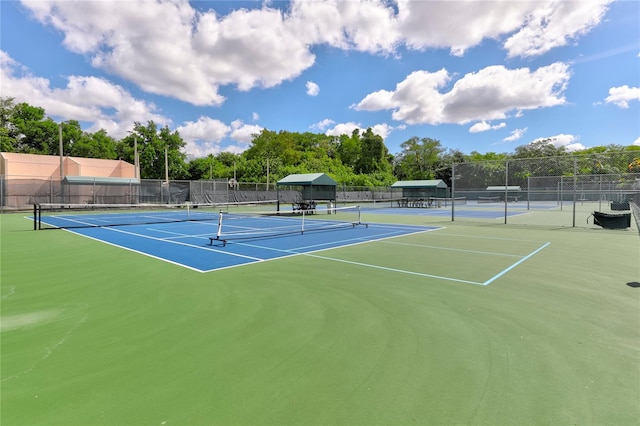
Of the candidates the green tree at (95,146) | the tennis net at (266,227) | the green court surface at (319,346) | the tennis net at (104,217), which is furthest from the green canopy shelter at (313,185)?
the green tree at (95,146)

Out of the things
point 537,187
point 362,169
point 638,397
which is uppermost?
point 362,169

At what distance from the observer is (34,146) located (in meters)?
53.6

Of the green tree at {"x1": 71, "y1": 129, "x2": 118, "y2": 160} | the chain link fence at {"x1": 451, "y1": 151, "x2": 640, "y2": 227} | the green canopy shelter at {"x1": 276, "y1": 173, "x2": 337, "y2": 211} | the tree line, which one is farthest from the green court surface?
the green tree at {"x1": 71, "y1": 129, "x2": 118, "y2": 160}

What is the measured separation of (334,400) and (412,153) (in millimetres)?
81869

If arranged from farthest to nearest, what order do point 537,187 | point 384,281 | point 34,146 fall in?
point 34,146 → point 537,187 → point 384,281

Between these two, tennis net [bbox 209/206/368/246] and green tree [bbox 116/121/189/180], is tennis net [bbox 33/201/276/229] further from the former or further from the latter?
green tree [bbox 116/121/189/180]

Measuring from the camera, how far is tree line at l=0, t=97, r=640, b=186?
52.9 m

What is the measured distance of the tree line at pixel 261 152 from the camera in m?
52.9

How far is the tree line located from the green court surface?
1577 inches

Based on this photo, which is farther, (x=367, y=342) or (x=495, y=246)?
(x=495, y=246)

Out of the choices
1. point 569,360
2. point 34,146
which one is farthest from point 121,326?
point 34,146

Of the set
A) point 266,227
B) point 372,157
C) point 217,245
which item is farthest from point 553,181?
point 372,157

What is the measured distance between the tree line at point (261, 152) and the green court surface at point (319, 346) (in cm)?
4006

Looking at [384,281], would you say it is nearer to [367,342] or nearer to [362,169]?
[367,342]
